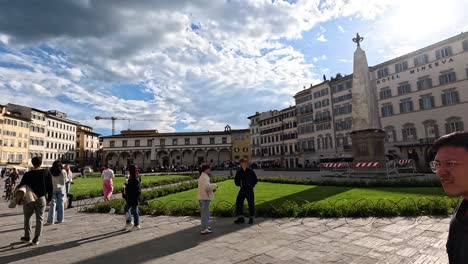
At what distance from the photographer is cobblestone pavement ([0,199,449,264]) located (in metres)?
5.72

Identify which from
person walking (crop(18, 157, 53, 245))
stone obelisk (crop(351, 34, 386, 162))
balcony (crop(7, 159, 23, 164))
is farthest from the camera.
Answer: balcony (crop(7, 159, 23, 164))

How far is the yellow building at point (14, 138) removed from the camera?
6562 centimetres

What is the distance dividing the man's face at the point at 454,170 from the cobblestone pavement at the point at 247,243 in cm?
405

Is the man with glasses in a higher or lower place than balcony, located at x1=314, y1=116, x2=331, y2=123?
lower

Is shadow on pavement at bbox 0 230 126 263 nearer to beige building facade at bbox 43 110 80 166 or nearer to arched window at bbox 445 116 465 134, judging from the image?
arched window at bbox 445 116 465 134

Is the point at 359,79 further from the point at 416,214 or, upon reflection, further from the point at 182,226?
the point at 182,226

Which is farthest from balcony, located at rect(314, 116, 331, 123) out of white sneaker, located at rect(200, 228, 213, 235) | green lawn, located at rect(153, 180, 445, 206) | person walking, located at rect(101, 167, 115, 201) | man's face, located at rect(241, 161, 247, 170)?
white sneaker, located at rect(200, 228, 213, 235)

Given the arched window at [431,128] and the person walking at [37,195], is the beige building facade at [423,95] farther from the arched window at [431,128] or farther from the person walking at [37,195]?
the person walking at [37,195]

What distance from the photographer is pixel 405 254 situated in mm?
5547

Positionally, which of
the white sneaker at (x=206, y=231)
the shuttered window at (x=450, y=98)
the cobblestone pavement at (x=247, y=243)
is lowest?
the cobblestone pavement at (x=247, y=243)

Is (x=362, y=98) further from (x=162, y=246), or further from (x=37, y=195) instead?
(x=37, y=195)

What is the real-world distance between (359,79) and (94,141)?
10262 cm

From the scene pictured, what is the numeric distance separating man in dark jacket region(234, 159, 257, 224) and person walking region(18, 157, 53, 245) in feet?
16.8

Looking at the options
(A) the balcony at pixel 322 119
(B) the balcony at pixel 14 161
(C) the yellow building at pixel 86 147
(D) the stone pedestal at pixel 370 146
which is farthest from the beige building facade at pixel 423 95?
(C) the yellow building at pixel 86 147
